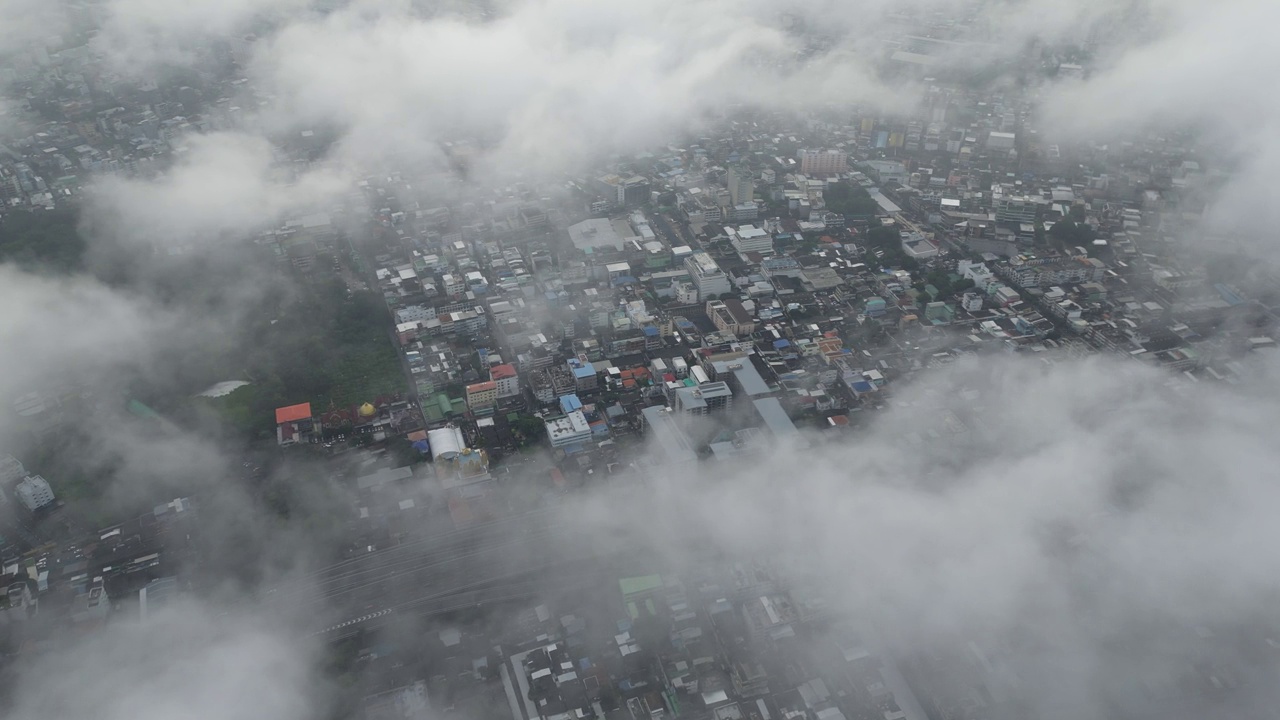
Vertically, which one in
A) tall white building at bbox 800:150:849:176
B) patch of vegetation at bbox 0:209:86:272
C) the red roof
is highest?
patch of vegetation at bbox 0:209:86:272

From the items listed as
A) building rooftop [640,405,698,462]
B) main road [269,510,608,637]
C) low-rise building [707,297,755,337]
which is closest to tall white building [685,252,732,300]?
low-rise building [707,297,755,337]

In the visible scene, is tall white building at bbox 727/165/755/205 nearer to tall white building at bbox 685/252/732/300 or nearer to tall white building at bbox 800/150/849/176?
tall white building at bbox 800/150/849/176

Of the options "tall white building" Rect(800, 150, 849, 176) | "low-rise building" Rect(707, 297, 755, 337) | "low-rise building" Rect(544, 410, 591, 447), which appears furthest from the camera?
"tall white building" Rect(800, 150, 849, 176)

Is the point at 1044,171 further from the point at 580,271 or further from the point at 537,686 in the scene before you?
the point at 537,686

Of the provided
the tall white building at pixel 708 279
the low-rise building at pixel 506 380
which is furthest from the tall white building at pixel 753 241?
the low-rise building at pixel 506 380

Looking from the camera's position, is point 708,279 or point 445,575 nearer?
point 445,575

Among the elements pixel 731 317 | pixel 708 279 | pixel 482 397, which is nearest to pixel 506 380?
pixel 482 397

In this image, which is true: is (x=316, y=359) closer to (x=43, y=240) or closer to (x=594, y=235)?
(x=594, y=235)
